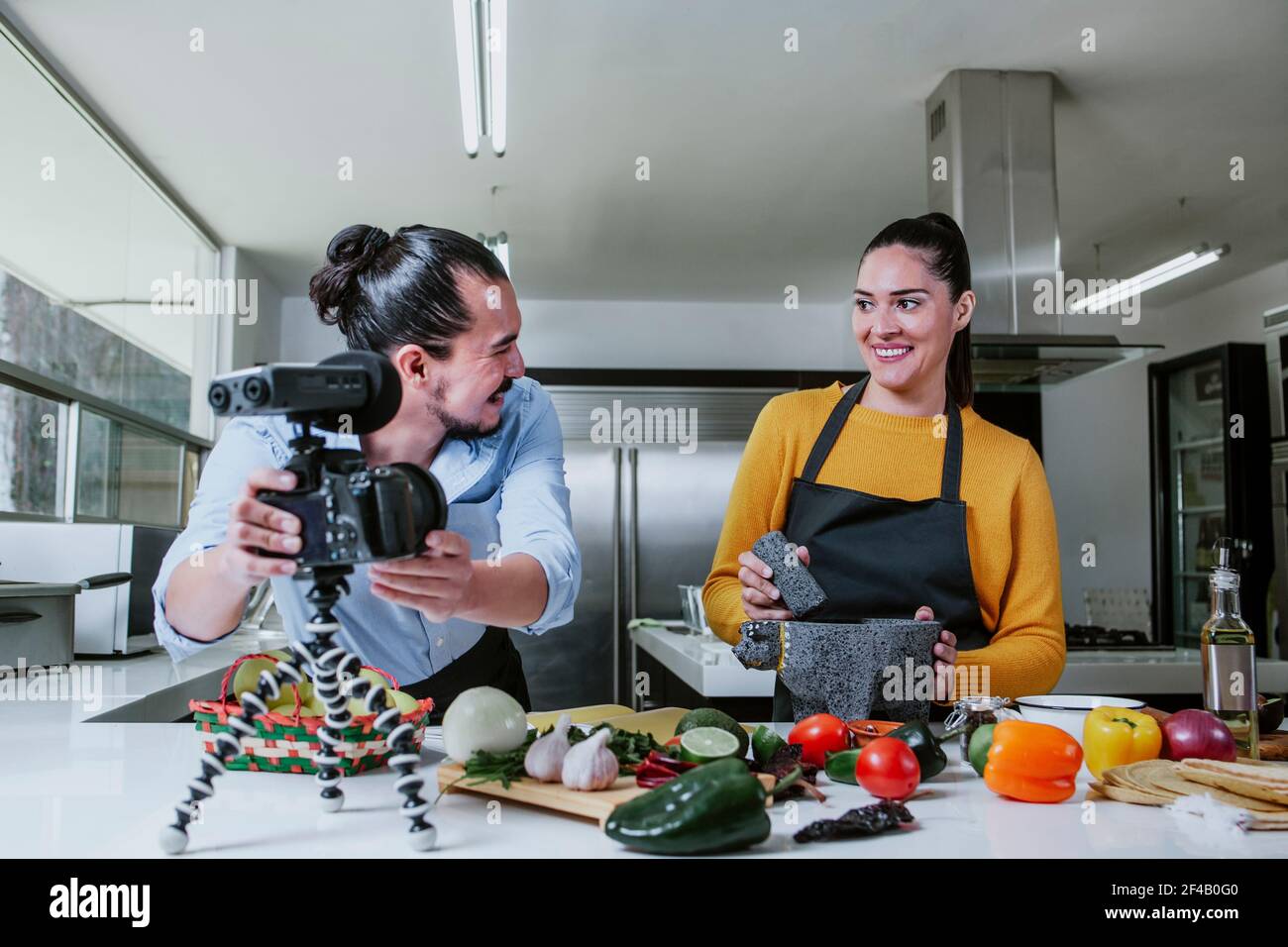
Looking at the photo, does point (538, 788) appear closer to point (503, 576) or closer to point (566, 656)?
point (503, 576)

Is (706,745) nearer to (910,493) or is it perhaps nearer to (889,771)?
(889,771)

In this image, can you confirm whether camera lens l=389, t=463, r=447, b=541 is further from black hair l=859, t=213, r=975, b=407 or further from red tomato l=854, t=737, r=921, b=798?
black hair l=859, t=213, r=975, b=407

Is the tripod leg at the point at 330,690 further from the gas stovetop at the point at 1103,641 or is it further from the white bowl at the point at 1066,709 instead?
the gas stovetop at the point at 1103,641

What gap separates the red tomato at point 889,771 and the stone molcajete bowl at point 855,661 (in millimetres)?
278

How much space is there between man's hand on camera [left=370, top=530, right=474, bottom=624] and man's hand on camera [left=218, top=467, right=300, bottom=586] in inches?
3.5

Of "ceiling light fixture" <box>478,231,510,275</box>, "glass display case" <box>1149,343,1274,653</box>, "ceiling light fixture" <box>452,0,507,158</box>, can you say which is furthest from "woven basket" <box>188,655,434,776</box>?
"glass display case" <box>1149,343,1274,653</box>

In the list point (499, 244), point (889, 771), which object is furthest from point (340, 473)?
point (499, 244)

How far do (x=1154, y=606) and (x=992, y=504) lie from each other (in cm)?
519

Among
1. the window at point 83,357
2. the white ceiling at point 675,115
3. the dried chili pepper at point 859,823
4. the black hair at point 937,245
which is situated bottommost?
the dried chili pepper at point 859,823

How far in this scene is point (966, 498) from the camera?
67.2 inches

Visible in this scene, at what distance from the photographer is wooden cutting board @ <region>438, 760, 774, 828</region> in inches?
34.2

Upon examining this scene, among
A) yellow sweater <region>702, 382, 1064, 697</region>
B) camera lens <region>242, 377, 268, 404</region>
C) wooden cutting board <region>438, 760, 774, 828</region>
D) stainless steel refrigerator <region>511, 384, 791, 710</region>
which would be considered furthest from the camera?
stainless steel refrigerator <region>511, 384, 791, 710</region>

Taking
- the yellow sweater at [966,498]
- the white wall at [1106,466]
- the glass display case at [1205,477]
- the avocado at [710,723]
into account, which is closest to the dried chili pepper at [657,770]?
the avocado at [710,723]

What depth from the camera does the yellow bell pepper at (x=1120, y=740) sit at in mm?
1089
